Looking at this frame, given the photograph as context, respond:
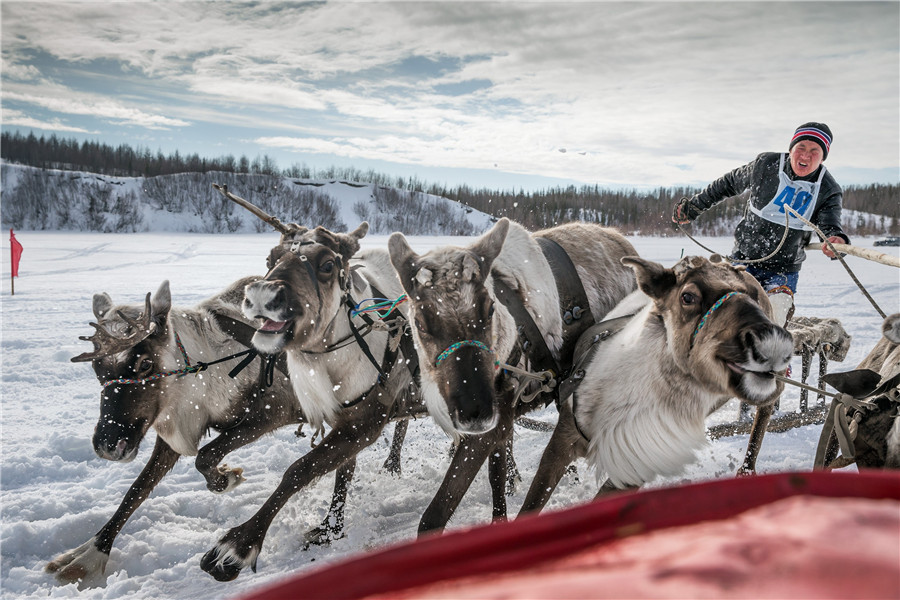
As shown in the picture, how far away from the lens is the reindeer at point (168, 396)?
138 inches

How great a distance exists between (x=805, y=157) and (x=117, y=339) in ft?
16.8

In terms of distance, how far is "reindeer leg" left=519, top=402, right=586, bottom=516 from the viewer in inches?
110

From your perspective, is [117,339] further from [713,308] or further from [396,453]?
[713,308]

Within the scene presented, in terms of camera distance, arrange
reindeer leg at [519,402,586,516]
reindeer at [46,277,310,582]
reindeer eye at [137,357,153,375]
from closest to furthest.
Answer: reindeer leg at [519,402,586,516] → reindeer at [46,277,310,582] → reindeer eye at [137,357,153,375]

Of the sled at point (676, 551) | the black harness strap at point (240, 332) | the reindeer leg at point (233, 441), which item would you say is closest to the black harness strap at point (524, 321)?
the black harness strap at point (240, 332)

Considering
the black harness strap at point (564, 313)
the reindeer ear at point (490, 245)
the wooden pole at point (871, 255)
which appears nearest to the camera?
the wooden pole at point (871, 255)

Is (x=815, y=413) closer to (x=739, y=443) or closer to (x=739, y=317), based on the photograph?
(x=739, y=443)

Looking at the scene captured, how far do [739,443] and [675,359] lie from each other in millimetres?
3593

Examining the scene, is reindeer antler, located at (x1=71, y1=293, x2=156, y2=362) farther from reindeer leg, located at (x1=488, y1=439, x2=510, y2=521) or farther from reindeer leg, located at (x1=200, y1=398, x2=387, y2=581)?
reindeer leg, located at (x1=488, y1=439, x2=510, y2=521)

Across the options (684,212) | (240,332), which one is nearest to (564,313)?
(684,212)

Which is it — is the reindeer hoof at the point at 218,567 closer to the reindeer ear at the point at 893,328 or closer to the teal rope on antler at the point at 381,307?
the teal rope on antler at the point at 381,307

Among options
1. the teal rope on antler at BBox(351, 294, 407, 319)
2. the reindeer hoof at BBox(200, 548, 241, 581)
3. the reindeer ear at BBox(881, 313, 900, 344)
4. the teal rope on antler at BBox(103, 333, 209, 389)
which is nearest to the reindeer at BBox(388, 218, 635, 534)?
the teal rope on antler at BBox(351, 294, 407, 319)

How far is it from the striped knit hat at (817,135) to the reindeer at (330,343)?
3280 mm

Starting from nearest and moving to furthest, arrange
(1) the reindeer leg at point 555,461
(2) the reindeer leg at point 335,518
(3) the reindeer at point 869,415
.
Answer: (3) the reindeer at point 869,415 → (1) the reindeer leg at point 555,461 → (2) the reindeer leg at point 335,518
